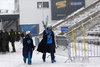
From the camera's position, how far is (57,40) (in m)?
11.2

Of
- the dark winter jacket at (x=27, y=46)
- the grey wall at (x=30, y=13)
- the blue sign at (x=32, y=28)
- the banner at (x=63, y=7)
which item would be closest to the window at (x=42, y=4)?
the grey wall at (x=30, y=13)

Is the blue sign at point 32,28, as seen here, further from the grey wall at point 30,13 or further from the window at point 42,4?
the window at point 42,4

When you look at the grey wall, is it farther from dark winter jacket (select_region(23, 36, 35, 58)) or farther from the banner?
dark winter jacket (select_region(23, 36, 35, 58))

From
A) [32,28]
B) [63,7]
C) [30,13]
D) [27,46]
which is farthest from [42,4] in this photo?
[27,46]

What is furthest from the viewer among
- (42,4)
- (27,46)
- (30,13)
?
(42,4)

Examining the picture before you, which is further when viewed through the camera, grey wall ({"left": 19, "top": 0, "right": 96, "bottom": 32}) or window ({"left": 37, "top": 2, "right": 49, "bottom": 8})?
window ({"left": 37, "top": 2, "right": 49, "bottom": 8})

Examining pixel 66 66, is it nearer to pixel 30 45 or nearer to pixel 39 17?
pixel 30 45

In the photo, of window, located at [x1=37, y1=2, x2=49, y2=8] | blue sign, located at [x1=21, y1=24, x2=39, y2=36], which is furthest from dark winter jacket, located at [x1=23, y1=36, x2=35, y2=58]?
window, located at [x1=37, y1=2, x2=49, y2=8]

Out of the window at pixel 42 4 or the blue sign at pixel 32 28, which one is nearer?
the blue sign at pixel 32 28

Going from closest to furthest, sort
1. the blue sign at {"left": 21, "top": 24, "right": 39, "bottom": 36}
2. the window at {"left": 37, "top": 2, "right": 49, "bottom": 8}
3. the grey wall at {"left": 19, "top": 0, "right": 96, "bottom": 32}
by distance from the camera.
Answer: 1. the grey wall at {"left": 19, "top": 0, "right": 96, "bottom": 32}
2. the blue sign at {"left": 21, "top": 24, "right": 39, "bottom": 36}
3. the window at {"left": 37, "top": 2, "right": 49, "bottom": 8}

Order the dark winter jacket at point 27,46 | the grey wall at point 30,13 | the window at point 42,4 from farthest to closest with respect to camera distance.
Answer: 1. the window at point 42,4
2. the grey wall at point 30,13
3. the dark winter jacket at point 27,46

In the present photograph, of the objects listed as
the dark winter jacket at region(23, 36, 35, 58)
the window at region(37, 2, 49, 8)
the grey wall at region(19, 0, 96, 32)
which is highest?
the window at region(37, 2, 49, 8)

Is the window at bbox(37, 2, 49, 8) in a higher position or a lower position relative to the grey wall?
higher

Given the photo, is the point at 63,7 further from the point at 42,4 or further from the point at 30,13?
the point at 30,13
